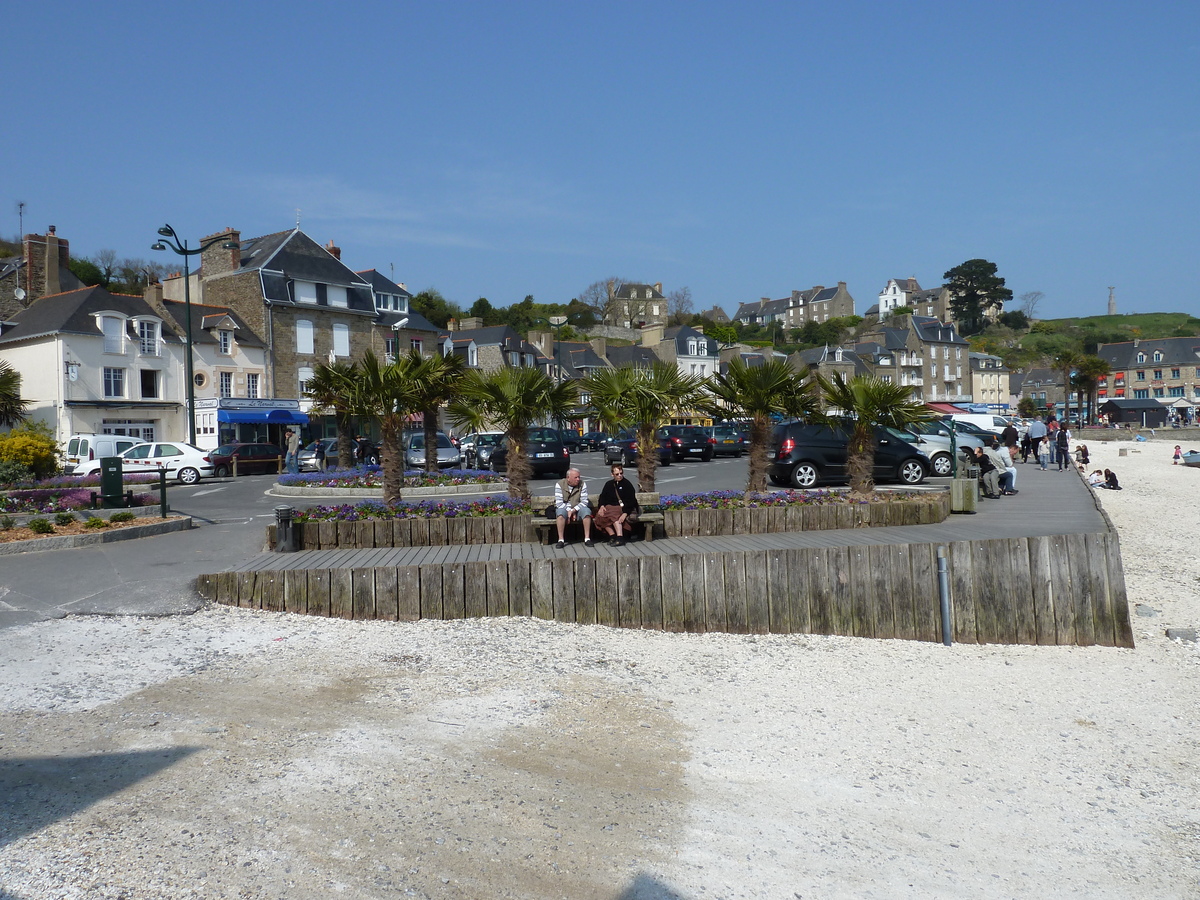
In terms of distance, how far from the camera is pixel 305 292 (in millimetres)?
50719

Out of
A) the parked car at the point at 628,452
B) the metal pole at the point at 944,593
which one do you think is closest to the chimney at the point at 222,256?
the parked car at the point at 628,452

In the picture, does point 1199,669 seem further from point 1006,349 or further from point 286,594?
point 1006,349

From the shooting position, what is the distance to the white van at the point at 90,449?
30.3 meters

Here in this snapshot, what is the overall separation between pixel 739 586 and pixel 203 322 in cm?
4171

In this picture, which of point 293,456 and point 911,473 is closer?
point 911,473

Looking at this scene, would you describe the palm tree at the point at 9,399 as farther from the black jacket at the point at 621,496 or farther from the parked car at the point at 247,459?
the black jacket at the point at 621,496

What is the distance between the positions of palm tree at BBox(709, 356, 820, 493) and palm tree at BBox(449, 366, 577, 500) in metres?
2.82

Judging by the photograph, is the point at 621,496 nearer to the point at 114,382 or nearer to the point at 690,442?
the point at 690,442

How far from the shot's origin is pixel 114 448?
30.9 meters

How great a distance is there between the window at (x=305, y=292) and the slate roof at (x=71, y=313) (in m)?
8.55

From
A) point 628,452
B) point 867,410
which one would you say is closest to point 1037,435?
point 628,452

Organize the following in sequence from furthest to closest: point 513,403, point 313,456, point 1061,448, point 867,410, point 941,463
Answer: point 313,456 < point 1061,448 < point 941,463 < point 513,403 < point 867,410

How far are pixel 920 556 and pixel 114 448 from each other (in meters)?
28.8

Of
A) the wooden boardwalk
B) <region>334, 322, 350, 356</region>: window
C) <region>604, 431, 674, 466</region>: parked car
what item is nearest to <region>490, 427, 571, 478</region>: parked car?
<region>604, 431, 674, 466</region>: parked car
